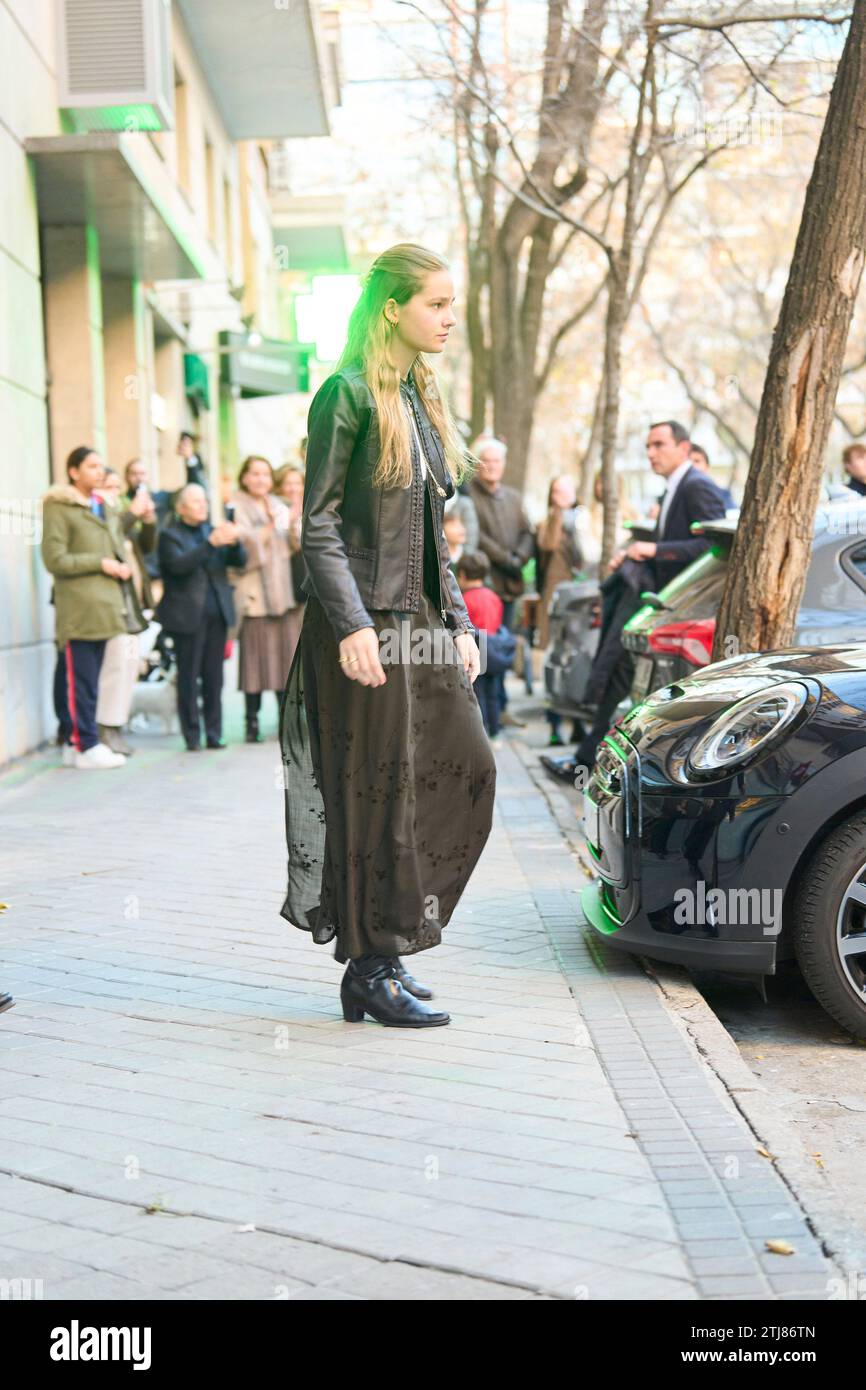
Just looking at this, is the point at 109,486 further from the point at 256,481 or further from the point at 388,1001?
the point at 388,1001

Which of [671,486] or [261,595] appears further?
[261,595]

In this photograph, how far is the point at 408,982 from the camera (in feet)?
16.3

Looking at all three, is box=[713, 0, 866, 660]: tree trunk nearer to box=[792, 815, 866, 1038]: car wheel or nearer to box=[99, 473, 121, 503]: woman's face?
box=[792, 815, 866, 1038]: car wheel

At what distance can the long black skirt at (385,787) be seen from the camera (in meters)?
4.66

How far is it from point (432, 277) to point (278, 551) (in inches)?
319

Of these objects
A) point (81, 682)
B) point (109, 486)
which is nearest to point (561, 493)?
point (109, 486)

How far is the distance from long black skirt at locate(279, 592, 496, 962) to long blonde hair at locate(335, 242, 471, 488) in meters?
0.39

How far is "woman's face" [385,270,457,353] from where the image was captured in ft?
15.3

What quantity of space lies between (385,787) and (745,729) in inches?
45.1

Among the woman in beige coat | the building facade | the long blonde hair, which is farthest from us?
the woman in beige coat

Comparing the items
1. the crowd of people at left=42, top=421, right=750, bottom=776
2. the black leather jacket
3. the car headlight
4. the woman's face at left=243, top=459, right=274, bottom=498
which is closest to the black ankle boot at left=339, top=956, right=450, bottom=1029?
the black leather jacket

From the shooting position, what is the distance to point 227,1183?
142 inches

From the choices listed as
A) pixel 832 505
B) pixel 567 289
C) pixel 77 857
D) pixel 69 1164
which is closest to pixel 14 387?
pixel 77 857

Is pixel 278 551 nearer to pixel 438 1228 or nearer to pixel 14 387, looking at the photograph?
pixel 14 387
